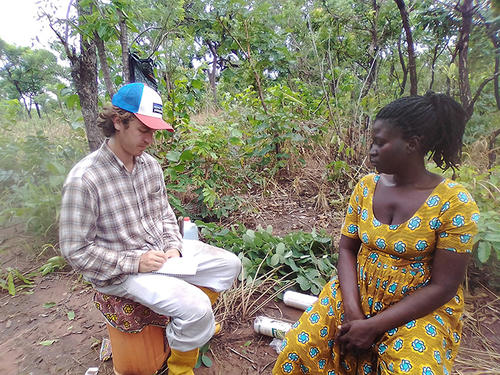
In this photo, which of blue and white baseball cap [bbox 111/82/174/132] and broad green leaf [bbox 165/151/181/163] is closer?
blue and white baseball cap [bbox 111/82/174/132]

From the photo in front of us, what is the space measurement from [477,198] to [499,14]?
55.2 inches

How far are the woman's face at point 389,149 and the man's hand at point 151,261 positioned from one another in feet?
3.73

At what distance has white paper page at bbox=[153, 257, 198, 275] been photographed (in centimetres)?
159

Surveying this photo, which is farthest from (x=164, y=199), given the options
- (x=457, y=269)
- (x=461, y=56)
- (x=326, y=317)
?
(x=461, y=56)

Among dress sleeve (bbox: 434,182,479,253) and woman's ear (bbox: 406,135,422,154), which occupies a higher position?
woman's ear (bbox: 406,135,422,154)

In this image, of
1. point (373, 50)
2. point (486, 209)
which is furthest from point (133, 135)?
point (373, 50)

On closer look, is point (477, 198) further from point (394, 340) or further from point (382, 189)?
point (394, 340)

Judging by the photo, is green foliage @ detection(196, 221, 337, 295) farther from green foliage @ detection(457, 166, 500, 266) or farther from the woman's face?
the woman's face

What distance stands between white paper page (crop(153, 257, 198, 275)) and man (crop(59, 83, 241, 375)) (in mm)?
34

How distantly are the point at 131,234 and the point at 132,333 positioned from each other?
506mm

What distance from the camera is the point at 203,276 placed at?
1796mm

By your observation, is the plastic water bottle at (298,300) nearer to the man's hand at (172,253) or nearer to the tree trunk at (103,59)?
the man's hand at (172,253)

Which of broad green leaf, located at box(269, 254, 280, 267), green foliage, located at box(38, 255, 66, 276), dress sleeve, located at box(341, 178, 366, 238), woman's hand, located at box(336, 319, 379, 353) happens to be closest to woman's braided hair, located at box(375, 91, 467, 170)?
dress sleeve, located at box(341, 178, 366, 238)

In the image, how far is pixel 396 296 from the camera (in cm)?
120
